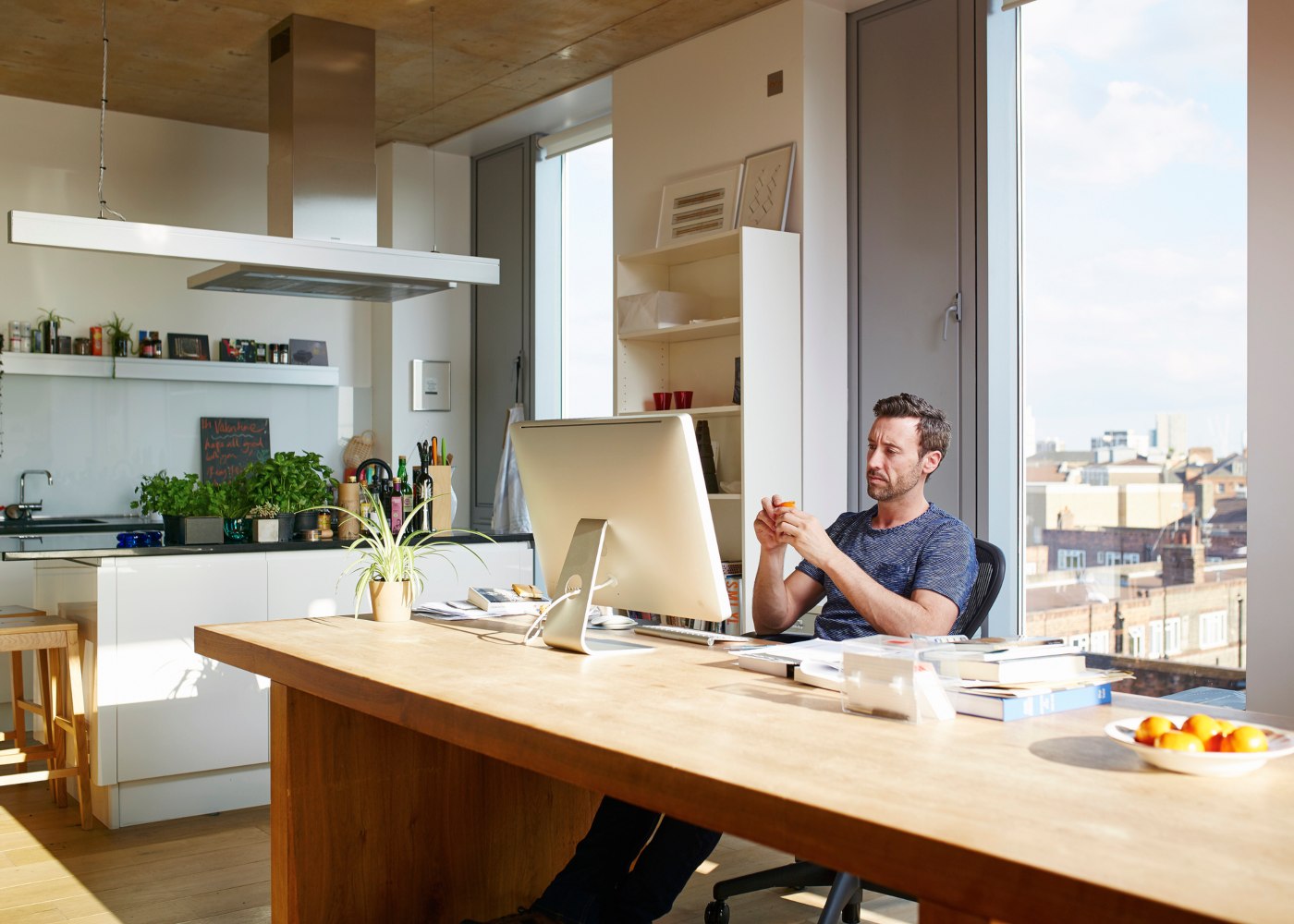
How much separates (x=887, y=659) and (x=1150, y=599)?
92.7 inches

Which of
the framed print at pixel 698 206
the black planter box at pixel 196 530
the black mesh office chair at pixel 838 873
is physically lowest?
the black mesh office chair at pixel 838 873

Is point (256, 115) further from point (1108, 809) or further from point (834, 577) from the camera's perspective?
point (1108, 809)

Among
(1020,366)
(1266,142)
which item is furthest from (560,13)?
(1266,142)

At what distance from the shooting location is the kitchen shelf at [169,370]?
5.64 m

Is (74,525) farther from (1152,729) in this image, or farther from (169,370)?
(1152,729)

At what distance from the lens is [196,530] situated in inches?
Result: 158

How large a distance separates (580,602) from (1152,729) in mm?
1170

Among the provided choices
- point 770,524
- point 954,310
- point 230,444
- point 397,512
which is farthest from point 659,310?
point 230,444

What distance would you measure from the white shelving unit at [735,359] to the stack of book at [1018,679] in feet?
8.18

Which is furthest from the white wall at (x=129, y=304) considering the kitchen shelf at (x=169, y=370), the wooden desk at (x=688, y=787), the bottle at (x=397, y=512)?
the wooden desk at (x=688, y=787)

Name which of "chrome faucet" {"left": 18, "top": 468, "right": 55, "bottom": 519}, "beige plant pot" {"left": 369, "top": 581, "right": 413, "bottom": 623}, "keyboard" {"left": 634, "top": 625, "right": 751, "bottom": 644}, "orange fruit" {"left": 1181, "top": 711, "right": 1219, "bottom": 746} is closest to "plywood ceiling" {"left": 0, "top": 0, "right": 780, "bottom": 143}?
"chrome faucet" {"left": 18, "top": 468, "right": 55, "bottom": 519}

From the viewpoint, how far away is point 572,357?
6.27 meters

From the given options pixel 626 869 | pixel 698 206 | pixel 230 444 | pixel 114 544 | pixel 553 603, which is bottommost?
pixel 626 869

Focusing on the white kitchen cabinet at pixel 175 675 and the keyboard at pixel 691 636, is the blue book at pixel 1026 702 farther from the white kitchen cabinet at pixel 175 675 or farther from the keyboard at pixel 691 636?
the white kitchen cabinet at pixel 175 675
